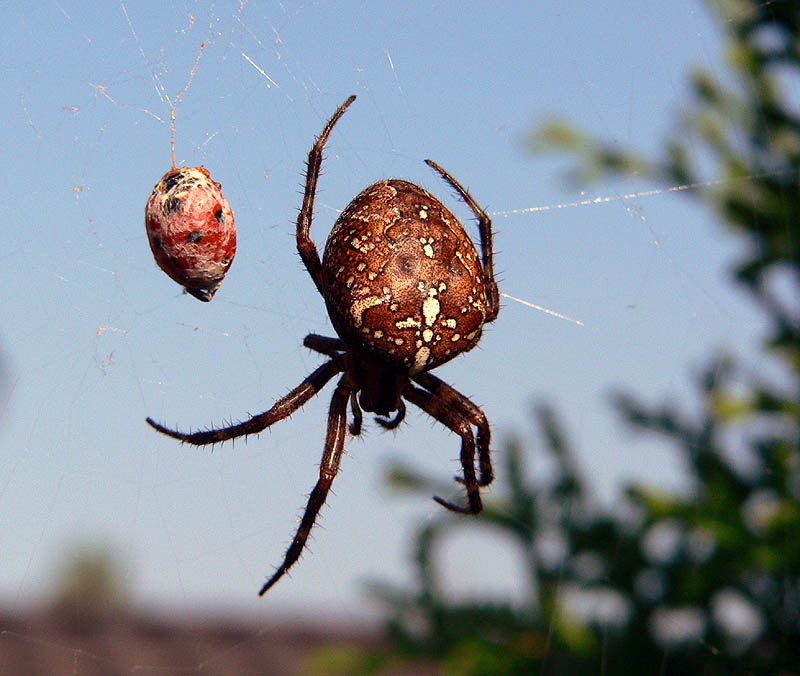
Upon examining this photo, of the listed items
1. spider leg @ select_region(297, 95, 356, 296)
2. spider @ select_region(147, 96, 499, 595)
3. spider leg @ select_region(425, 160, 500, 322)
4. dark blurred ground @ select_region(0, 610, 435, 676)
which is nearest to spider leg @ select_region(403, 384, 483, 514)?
spider @ select_region(147, 96, 499, 595)

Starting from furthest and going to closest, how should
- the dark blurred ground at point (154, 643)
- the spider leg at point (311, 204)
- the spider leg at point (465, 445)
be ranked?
the dark blurred ground at point (154, 643) < the spider leg at point (465, 445) < the spider leg at point (311, 204)

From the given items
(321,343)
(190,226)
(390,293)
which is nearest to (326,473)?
(321,343)

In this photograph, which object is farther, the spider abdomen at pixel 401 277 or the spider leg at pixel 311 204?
the spider leg at pixel 311 204

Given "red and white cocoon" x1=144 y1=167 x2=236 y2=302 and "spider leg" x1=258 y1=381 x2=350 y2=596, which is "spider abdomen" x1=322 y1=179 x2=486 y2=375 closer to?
"red and white cocoon" x1=144 y1=167 x2=236 y2=302

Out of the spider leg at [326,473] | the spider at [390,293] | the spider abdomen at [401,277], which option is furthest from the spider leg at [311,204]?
the spider leg at [326,473]

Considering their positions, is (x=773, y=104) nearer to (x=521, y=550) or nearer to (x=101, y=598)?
(x=521, y=550)

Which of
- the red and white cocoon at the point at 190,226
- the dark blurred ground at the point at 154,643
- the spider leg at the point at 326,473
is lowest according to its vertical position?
the dark blurred ground at the point at 154,643

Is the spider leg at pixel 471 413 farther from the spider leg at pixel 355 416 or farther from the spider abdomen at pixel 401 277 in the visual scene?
the spider abdomen at pixel 401 277
